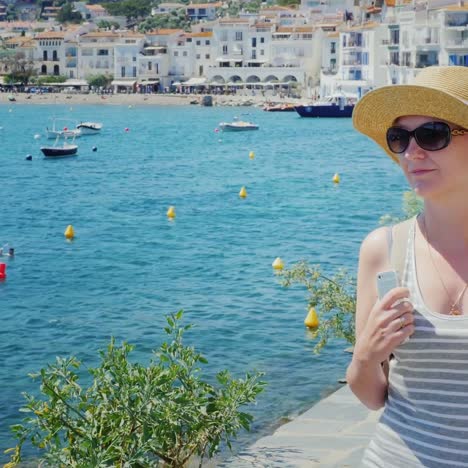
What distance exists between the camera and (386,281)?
2.33m

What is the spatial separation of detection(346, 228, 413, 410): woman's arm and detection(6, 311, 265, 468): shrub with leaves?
256 centimetres

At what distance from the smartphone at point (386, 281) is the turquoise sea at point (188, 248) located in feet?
24.2

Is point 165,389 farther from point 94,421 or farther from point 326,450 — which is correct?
point 326,450

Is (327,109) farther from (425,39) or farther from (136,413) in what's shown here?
(136,413)

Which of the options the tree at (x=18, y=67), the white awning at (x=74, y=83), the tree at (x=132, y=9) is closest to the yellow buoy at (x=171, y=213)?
the white awning at (x=74, y=83)

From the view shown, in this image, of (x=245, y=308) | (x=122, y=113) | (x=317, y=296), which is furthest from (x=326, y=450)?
(x=122, y=113)

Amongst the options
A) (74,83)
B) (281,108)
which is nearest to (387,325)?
(281,108)

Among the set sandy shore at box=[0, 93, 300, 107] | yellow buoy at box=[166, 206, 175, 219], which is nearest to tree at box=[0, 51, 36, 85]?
sandy shore at box=[0, 93, 300, 107]

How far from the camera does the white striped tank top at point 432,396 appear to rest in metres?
2.30

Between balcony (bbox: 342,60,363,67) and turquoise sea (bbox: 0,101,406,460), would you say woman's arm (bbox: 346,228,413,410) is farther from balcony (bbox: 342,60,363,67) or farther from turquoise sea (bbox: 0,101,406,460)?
balcony (bbox: 342,60,363,67)

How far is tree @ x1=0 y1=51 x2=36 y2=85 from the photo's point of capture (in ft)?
450

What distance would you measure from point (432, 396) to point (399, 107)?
25.4 inches

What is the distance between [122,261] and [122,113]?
79.4 metres

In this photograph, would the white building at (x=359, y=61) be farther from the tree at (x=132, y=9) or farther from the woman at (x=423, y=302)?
the woman at (x=423, y=302)
